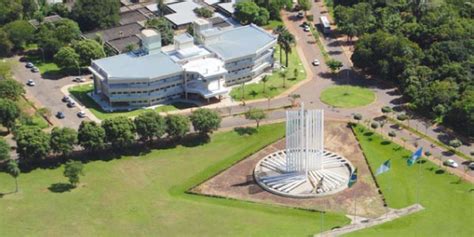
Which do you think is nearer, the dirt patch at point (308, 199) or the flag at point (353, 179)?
the dirt patch at point (308, 199)

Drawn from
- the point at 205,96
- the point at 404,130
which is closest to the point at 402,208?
the point at 404,130

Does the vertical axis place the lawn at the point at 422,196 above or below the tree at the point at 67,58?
below

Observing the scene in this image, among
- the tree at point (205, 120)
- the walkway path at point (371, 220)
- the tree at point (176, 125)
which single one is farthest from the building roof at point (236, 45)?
the walkway path at point (371, 220)

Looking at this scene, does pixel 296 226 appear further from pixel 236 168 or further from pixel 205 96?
pixel 205 96

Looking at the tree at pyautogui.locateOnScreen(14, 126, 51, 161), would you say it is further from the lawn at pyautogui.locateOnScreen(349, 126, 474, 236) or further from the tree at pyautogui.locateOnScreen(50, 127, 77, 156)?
the lawn at pyautogui.locateOnScreen(349, 126, 474, 236)

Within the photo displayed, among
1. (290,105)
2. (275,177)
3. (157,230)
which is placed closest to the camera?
(157,230)

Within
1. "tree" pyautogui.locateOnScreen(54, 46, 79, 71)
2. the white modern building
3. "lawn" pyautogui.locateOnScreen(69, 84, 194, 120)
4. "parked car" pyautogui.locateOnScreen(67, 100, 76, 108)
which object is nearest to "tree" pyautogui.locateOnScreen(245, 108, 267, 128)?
the white modern building

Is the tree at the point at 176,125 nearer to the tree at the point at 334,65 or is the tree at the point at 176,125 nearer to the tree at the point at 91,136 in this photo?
the tree at the point at 91,136
